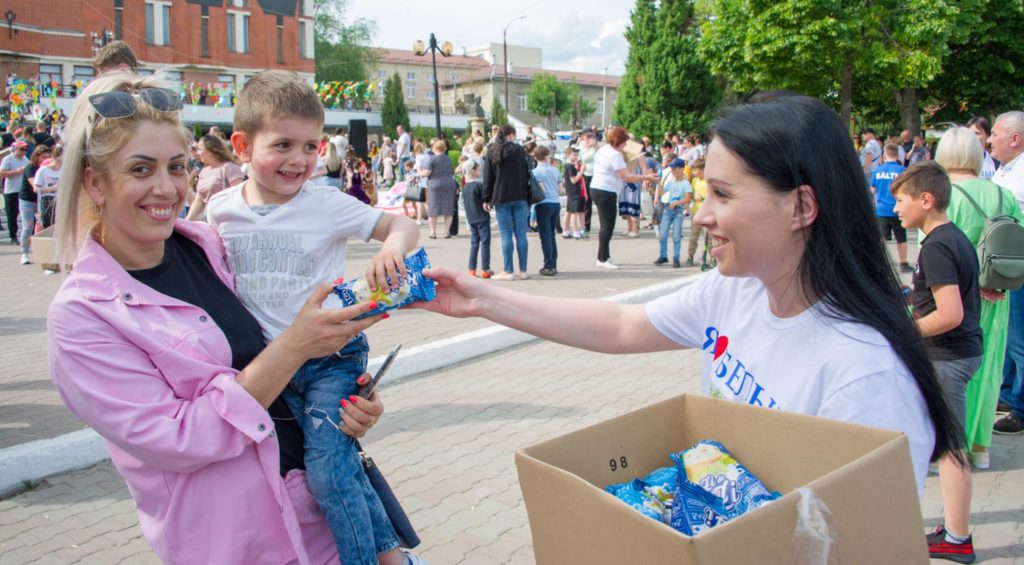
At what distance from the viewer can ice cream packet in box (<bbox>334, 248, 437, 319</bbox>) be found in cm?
195

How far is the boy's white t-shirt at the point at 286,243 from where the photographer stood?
2.40 metres

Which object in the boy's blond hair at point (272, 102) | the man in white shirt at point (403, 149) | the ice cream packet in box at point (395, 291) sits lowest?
the ice cream packet in box at point (395, 291)

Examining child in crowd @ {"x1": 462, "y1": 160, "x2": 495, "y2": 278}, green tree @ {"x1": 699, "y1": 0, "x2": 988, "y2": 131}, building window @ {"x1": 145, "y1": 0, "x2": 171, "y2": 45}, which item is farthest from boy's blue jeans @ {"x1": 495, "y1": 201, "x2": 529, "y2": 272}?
building window @ {"x1": 145, "y1": 0, "x2": 171, "y2": 45}

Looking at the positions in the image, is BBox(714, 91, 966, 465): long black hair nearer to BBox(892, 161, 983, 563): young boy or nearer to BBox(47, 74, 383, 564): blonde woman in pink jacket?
BBox(47, 74, 383, 564): blonde woman in pink jacket

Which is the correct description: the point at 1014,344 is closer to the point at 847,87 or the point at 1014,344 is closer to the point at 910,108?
the point at 847,87

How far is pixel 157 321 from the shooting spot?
1808 mm

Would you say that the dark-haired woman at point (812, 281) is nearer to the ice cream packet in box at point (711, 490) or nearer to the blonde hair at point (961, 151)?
the ice cream packet in box at point (711, 490)

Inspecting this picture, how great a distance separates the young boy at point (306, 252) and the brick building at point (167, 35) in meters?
46.2

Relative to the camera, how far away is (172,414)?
1.74 m

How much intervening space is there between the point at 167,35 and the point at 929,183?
199ft

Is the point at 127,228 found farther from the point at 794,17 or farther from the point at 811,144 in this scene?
the point at 794,17

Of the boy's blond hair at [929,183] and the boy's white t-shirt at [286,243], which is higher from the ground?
the boy's blond hair at [929,183]

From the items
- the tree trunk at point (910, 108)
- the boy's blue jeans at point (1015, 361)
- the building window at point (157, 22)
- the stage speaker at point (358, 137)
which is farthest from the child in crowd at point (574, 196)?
the building window at point (157, 22)

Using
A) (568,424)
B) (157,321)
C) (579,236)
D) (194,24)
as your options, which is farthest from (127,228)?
(194,24)
